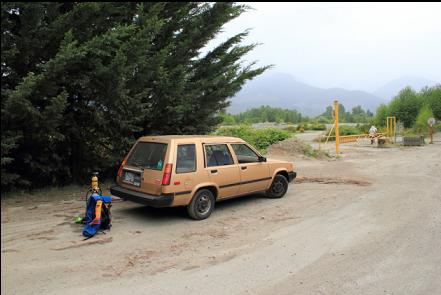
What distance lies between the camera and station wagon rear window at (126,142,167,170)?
699 cm

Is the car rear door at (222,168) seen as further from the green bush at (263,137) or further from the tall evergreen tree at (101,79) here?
the green bush at (263,137)

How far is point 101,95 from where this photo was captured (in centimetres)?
859

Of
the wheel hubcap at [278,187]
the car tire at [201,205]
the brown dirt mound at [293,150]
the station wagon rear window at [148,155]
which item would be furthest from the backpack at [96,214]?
the brown dirt mound at [293,150]

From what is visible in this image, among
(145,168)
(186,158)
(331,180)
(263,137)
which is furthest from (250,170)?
(263,137)

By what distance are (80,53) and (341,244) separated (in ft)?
18.7

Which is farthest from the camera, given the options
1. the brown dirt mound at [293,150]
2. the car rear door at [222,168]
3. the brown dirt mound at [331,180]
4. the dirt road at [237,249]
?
the brown dirt mound at [293,150]

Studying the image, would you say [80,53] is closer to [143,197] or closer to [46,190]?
[143,197]

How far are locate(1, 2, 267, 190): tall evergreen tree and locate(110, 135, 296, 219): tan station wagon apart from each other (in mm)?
1841

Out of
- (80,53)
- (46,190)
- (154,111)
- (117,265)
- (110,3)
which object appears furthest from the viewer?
(154,111)

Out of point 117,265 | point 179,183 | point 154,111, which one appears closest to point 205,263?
point 117,265

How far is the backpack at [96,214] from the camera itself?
6.02 meters

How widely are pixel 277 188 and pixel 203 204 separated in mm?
2562

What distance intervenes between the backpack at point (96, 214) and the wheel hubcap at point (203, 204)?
1.75 meters

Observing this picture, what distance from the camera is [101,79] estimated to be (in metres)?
8.29
